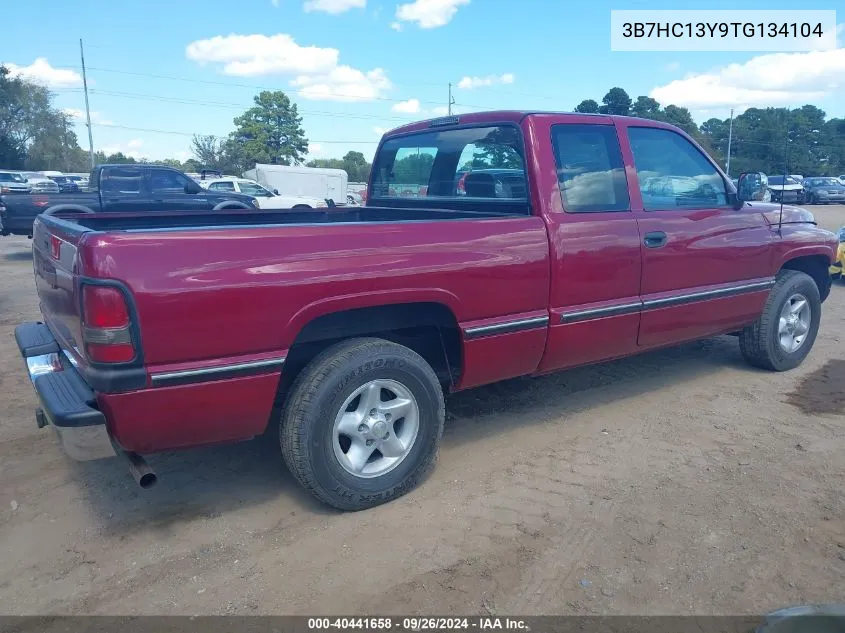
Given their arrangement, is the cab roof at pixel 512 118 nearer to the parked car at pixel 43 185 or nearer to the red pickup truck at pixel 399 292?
the red pickup truck at pixel 399 292

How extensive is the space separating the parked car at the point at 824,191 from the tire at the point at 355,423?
33268 millimetres

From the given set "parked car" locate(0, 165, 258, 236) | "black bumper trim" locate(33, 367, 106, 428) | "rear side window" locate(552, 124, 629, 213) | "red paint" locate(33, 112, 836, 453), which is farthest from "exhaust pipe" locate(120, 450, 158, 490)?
"parked car" locate(0, 165, 258, 236)

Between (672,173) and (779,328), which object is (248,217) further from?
(779,328)

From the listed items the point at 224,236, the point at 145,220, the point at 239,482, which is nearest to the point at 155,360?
the point at 224,236

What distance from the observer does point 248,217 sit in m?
4.64

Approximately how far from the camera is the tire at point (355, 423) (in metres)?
2.98

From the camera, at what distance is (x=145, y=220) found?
439 cm

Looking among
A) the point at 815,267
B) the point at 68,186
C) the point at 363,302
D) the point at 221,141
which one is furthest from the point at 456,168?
the point at 221,141

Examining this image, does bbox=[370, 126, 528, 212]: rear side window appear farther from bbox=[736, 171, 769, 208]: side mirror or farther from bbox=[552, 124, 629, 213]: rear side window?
bbox=[736, 171, 769, 208]: side mirror

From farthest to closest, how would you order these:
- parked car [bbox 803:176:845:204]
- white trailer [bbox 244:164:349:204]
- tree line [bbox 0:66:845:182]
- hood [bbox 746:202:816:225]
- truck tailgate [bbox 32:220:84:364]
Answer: tree line [bbox 0:66:845:182], parked car [bbox 803:176:845:204], white trailer [bbox 244:164:349:204], hood [bbox 746:202:816:225], truck tailgate [bbox 32:220:84:364]

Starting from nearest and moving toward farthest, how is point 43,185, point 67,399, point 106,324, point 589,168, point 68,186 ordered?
point 106,324 < point 67,399 < point 589,168 < point 68,186 < point 43,185

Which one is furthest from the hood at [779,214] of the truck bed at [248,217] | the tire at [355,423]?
the tire at [355,423]

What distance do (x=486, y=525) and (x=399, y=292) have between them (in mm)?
1155

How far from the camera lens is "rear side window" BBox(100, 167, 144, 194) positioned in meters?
12.1
